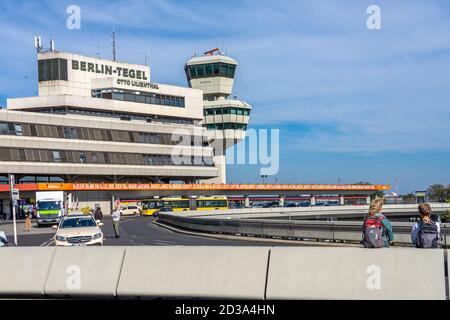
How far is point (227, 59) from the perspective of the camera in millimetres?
109188

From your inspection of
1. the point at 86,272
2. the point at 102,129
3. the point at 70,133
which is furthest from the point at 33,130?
the point at 86,272

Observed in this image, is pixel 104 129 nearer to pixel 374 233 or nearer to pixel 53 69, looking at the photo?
pixel 53 69

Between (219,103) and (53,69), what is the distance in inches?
1211

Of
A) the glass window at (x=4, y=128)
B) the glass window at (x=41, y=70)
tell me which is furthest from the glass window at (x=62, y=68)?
the glass window at (x=4, y=128)

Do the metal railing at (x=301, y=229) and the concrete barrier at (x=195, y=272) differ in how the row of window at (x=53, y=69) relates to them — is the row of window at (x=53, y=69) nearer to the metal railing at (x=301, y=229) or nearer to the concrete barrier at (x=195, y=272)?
the metal railing at (x=301, y=229)

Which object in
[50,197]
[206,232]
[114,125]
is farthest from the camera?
[114,125]

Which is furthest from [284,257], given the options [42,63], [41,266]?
[42,63]

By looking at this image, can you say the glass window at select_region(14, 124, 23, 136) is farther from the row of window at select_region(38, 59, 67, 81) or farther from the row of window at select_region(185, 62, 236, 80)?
the row of window at select_region(185, 62, 236, 80)

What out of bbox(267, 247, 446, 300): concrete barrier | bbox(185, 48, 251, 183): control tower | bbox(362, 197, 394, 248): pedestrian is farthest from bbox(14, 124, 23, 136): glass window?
bbox(362, 197, 394, 248): pedestrian

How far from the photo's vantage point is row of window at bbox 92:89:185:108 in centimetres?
9056

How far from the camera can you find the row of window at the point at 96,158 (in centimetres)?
7564

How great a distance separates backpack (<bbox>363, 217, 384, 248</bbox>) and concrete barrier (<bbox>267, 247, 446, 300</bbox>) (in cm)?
53
